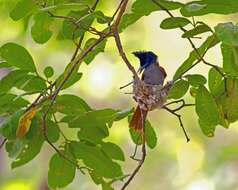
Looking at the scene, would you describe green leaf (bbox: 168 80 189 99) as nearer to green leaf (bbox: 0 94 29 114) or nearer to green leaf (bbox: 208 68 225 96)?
green leaf (bbox: 208 68 225 96)

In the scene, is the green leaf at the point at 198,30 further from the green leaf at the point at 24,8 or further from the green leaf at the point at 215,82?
the green leaf at the point at 24,8

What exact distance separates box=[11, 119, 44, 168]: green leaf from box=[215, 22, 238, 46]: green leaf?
54 centimetres

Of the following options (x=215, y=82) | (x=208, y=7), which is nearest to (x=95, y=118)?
(x=215, y=82)

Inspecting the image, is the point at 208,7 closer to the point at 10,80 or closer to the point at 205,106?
the point at 205,106

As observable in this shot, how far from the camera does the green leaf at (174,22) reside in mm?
1254

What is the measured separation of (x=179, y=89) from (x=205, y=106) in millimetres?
61

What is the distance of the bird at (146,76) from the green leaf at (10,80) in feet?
0.85

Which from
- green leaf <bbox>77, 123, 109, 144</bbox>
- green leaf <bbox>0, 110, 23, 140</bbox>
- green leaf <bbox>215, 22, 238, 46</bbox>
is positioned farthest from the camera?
green leaf <bbox>77, 123, 109, 144</bbox>

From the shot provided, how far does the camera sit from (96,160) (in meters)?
1.54

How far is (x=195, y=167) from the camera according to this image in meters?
4.04

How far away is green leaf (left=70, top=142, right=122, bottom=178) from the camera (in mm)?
1532

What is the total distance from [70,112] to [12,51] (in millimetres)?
181

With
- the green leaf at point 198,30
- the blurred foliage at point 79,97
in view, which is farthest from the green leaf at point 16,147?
the green leaf at point 198,30

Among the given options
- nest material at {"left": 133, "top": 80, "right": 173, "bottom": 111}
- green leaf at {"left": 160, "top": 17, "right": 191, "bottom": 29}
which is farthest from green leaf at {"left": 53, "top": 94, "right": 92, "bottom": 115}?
green leaf at {"left": 160, "top": 17, "right": 191, "bottom": 29}
